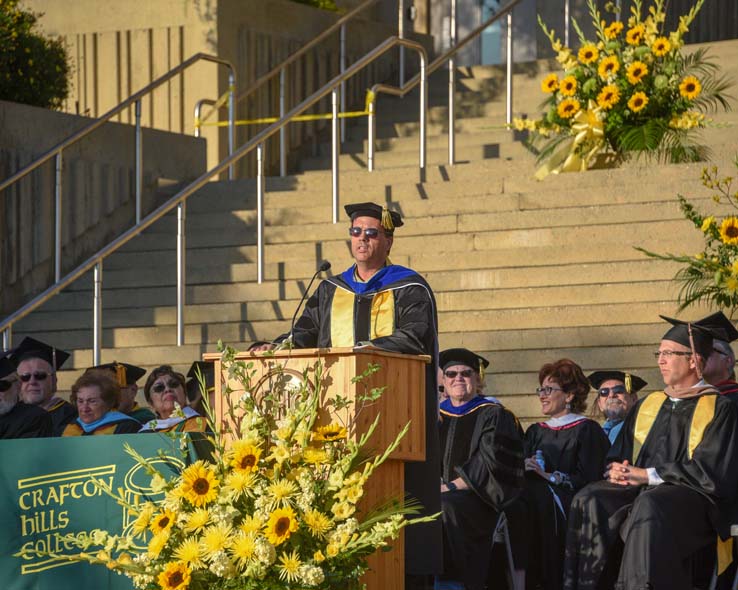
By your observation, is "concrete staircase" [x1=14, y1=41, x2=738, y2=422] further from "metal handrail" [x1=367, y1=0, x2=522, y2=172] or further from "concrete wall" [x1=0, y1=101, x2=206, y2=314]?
"concrete wall" [x1=0, y1=101, x2=206, y2=314]

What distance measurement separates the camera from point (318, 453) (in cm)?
662

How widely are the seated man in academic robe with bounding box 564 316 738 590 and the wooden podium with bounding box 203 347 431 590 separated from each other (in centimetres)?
165

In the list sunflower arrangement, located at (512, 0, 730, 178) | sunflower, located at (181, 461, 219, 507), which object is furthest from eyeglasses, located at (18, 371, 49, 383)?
sunflower arrangement, located at (512, 0, 730, 178)

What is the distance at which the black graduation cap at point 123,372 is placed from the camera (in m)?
10.6

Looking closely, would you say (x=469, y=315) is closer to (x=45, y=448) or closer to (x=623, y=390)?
(x=623, y=390)

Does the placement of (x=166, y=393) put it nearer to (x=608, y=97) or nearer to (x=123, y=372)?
(x=123, y=372)

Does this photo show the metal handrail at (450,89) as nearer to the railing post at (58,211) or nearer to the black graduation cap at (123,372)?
the railing post at (58,211)

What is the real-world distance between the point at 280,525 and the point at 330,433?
0.41 m

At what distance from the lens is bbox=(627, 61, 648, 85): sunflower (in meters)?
13.1

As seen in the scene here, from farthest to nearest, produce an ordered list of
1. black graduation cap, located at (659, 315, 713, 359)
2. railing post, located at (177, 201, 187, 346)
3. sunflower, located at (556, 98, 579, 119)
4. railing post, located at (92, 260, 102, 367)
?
sunflower, located at (556, 98, 579, 119) < railing post, located at (177, 201, 187, 346) < railing post, located at (92, 260, 102, 367) < black graduation cap, located at (659, 315, 713, 359)

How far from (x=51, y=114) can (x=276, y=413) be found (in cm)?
848

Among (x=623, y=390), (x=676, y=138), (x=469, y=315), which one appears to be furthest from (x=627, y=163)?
(x=623, y=390)

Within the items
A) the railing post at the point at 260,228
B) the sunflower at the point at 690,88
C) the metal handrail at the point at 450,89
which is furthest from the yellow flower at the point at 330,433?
the metal handrail at the point at 450,89

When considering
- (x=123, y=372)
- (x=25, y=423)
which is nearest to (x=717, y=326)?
(x=123, y=372)
